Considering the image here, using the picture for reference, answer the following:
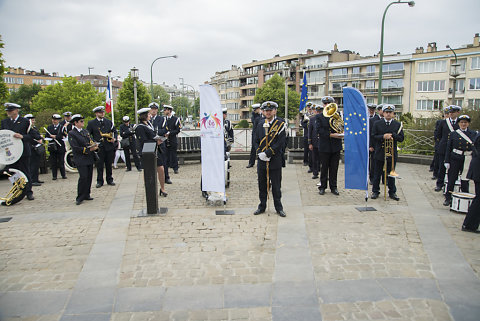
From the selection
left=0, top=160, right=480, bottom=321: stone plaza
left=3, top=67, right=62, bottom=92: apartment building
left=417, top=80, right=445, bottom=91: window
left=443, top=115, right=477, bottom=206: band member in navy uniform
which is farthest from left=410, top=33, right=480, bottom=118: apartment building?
left=3, top=67, right=62, bottom=92: apartment building

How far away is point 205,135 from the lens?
7.52 m

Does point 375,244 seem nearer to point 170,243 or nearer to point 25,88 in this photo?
point 170,243

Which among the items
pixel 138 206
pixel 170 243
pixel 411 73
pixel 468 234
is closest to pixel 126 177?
pixel 138 206

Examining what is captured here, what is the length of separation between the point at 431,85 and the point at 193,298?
62.7m

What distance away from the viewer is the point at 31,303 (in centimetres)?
400

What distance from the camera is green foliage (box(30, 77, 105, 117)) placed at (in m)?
51.2

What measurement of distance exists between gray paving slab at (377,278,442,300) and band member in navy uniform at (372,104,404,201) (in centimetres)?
404

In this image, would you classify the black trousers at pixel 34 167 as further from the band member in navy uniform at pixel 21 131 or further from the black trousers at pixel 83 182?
the black trousers at pixel 83 182

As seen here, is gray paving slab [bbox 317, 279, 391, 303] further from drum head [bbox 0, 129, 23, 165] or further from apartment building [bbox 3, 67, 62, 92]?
apartment building [bbox 3, 67, 62, 92]

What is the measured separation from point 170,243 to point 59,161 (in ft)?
25.0

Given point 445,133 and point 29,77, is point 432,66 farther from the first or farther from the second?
point 29,77

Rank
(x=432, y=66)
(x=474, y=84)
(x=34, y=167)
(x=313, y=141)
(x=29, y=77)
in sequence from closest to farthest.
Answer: (x=313, y=141) → (x=34, y=167) → (x=474, y=84) → (x=432, y=66) → (x=29, y=77)

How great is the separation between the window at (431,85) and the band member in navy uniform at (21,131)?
5998 centimetres

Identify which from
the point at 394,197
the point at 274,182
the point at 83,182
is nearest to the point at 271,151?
the point at 274,182
